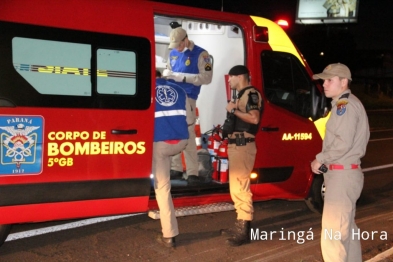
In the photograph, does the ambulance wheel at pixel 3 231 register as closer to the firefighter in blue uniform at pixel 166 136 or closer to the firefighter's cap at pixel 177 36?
the firefighter in blue uniform at pixel 166 136

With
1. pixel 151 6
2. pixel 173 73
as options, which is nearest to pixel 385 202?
pixel 173 73

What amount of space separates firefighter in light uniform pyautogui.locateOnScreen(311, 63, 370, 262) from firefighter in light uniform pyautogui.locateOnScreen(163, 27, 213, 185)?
232cm

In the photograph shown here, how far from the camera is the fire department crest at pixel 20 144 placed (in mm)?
4191

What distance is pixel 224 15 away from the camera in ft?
18.5

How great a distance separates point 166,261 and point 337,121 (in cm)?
205

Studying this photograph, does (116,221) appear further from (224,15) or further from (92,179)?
(224,15)

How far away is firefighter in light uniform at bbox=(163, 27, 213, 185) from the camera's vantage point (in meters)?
6.13

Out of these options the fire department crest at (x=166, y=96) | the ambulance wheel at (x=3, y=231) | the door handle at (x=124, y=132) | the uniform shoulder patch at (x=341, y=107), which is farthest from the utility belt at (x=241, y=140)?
the ambulance wheel at (x=3, y=231)

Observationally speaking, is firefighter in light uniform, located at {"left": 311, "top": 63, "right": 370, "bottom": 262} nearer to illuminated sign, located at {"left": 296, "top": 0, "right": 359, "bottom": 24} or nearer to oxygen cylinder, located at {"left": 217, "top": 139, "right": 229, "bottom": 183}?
oxygen cylinder, located at {"left": 217, "top": 139, "right": 229, "bottom": 183}

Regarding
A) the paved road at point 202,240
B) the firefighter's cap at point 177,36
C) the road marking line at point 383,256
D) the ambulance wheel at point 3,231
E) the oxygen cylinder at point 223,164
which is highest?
the firefighter's cap at point 177,36

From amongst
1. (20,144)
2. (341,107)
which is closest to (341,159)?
(341,107)

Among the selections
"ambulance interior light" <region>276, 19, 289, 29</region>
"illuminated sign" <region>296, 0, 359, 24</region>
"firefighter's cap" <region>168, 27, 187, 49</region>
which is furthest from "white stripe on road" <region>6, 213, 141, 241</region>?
"illuminated sign" <region>296, 0, 359, 24</region>

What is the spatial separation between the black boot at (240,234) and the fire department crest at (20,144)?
2060 millimetres

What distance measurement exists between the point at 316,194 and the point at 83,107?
3.35m
